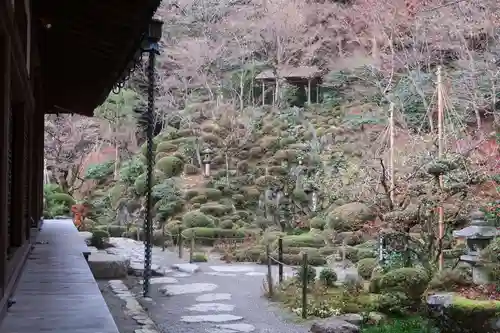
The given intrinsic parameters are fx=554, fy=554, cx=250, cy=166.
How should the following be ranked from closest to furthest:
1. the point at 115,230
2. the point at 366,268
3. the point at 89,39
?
1. the point at 89,39
2. the point at 366,268
3. the point at 115,230

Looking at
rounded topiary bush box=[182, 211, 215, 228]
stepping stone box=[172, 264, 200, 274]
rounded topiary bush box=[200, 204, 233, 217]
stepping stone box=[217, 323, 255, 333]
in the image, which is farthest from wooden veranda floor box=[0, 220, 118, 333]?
rounded topiary bush box=[200, 204, 233, 217]

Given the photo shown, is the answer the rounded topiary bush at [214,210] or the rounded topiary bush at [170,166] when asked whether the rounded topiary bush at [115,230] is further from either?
the rounded topiary bush at [170,166]

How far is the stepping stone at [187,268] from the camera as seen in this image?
1169 centimetres

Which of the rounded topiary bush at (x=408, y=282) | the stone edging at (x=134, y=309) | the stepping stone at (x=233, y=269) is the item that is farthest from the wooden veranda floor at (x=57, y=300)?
the stepping stone at (x=233, y=269)

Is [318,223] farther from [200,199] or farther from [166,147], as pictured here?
[166,147]

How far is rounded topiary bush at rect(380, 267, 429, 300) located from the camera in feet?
25.3

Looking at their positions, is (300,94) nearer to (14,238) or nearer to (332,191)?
(332,191)

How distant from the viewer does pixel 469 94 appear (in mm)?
16609

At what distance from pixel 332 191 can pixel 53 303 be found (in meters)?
14.7

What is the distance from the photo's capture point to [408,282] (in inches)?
A: 305

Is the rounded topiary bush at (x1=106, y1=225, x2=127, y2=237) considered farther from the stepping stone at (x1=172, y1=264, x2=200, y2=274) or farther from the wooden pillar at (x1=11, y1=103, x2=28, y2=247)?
the wooden pillar at (x1=11, y1=103, x2=28, y2=247)

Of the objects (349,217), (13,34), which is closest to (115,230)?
(349,217)

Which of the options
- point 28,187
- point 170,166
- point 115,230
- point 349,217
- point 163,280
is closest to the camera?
point 28,187

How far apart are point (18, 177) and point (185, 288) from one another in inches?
218
